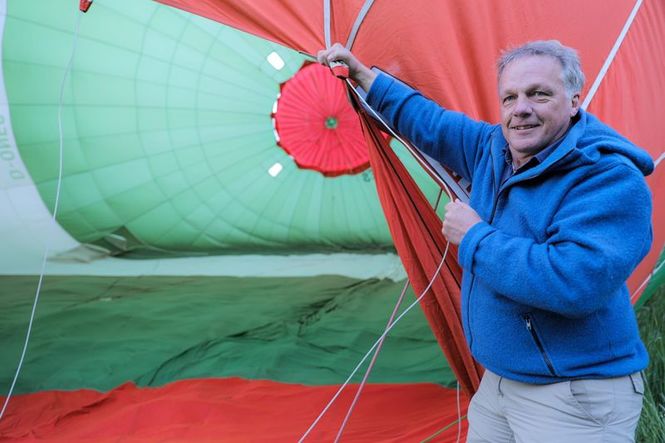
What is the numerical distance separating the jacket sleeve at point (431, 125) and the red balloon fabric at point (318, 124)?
183 cm

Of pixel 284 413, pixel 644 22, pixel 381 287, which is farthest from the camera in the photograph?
pixel 381 287

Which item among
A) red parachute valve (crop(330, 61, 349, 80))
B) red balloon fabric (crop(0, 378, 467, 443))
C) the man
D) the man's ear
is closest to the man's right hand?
red parachute valve (crop(330, 61, 349, 80))

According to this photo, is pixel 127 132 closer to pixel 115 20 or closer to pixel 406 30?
pixel 115 20

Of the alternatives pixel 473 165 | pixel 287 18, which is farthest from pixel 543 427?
pixel 287 18

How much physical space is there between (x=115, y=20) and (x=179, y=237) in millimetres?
1052

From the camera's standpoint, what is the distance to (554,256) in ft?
3.31

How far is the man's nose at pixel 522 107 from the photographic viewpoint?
111 centimetres

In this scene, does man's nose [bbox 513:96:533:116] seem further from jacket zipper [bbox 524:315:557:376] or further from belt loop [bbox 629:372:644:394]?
belt loop [bbox 629:372:644:394]

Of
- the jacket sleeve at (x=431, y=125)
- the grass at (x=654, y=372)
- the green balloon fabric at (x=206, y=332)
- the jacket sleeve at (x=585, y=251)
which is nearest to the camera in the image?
the jacket sleeve at (x=585, y=251)

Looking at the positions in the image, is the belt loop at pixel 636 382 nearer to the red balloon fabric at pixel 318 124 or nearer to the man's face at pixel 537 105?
the man's face at pixel 537 105

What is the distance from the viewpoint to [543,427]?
44.6 inches

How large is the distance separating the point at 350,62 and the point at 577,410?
749mm

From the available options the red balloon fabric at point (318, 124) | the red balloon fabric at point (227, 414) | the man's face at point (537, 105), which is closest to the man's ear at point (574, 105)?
the man's face at point (537, 105)

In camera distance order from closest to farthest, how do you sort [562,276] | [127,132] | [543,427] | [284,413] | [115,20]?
[562,276], [543,427], [284,413], [115,20], [127,132]
